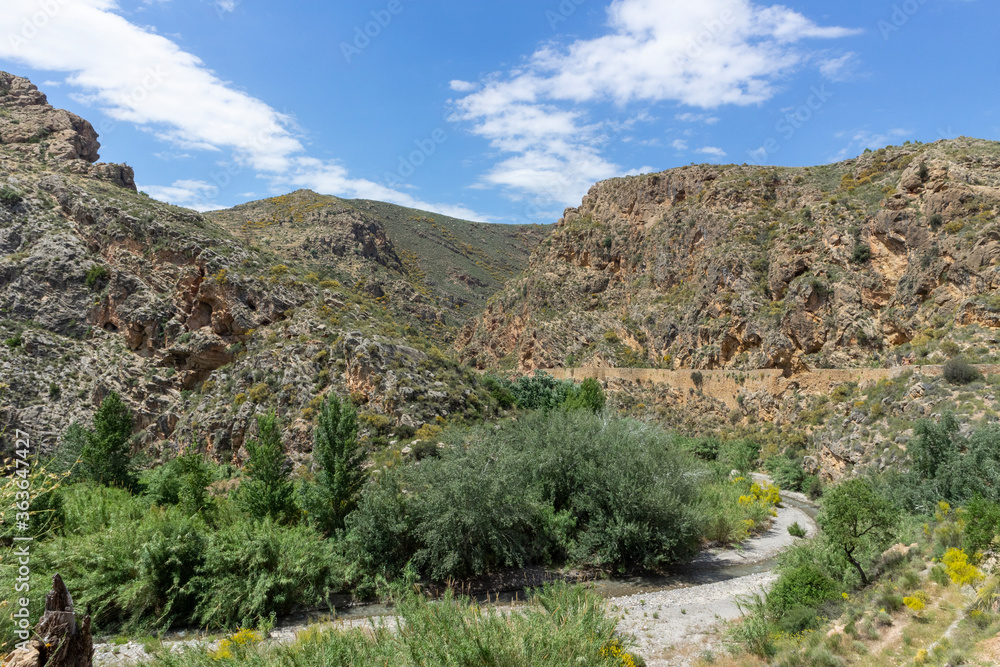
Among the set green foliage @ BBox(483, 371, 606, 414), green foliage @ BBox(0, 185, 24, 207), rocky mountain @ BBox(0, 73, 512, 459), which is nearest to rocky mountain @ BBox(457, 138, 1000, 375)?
green foliage @ BBox(483, 371, 606, 414)

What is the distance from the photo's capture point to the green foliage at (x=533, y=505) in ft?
54.8

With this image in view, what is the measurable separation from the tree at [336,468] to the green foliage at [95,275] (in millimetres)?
22121

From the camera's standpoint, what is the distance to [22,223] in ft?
97.5

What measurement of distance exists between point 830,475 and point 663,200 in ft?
116

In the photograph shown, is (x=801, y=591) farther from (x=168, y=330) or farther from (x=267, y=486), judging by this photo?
(x=168, y=330)

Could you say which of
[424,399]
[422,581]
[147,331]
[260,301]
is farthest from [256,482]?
[147,331]

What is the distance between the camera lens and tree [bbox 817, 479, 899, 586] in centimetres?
1295

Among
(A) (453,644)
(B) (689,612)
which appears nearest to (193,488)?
(A) (453,644)

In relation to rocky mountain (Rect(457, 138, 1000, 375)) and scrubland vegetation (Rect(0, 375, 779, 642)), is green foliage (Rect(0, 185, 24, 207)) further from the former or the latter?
rocky mountain (Rect(457, 138, 1000, 375))

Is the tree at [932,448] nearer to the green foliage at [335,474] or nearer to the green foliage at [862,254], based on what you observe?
the green foliage at [335,474]

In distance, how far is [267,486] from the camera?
17219 millimetres

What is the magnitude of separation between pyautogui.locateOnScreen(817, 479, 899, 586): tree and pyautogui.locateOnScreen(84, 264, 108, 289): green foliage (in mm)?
37430

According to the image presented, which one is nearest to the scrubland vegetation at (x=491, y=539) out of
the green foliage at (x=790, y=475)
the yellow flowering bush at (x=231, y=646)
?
the yellow flowering bush at (x=231, y=646)

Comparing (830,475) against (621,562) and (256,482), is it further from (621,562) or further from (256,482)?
(256,482)
